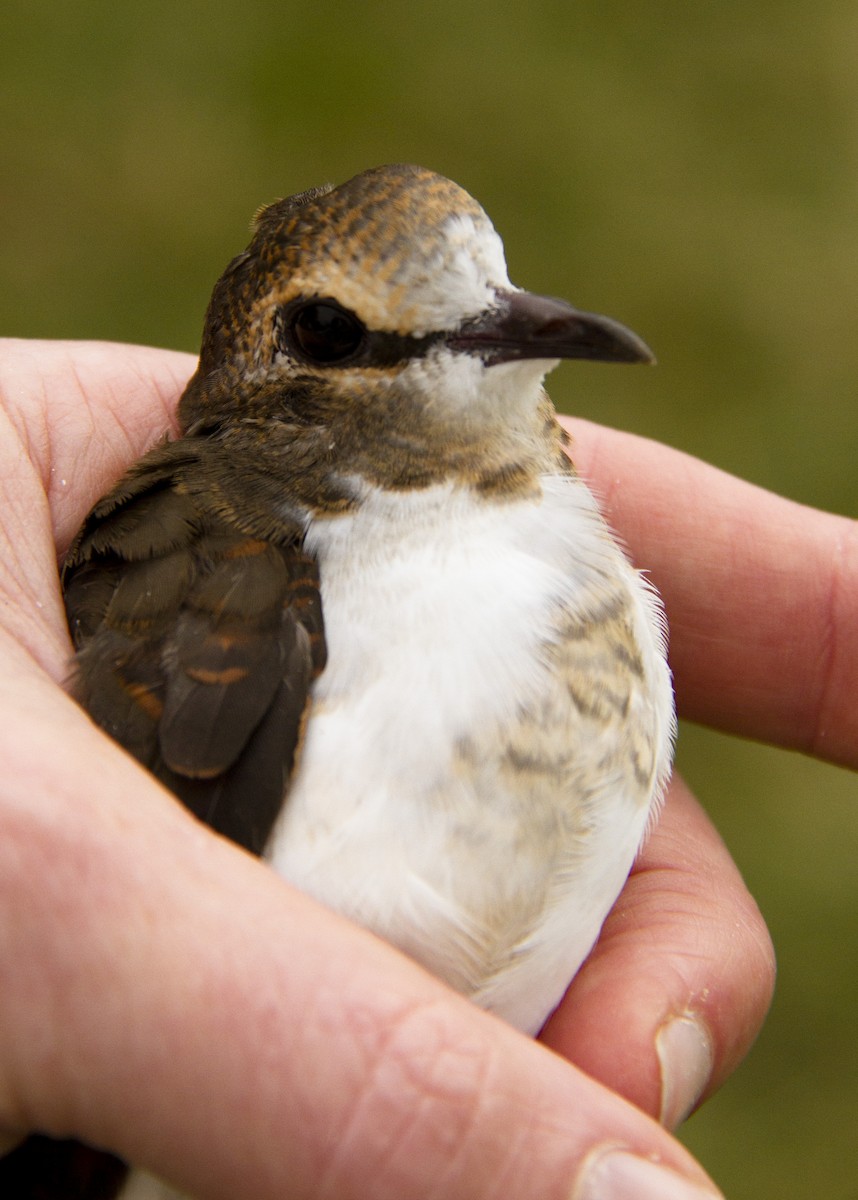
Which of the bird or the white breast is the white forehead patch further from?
the white breast

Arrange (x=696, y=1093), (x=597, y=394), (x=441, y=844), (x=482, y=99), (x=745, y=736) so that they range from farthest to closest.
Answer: (x=482, y=99), (x=597, y=394), (x=745, y=736), (x=696, y=1093), (x=441, y=844)

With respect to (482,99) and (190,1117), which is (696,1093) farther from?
(482,99)

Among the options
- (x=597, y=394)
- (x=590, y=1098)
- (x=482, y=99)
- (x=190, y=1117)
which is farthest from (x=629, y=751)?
(x=482, y=99)

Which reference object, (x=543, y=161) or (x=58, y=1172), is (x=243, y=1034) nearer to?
(x=58, y=1172)

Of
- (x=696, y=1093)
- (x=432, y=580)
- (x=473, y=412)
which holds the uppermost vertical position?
(x=473, y=412)

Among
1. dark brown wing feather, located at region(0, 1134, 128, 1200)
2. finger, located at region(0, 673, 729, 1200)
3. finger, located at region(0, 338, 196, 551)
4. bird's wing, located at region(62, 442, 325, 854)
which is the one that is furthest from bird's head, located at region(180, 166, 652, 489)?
dark brown wing feather, located at region(0, 1134, 128, 1200)

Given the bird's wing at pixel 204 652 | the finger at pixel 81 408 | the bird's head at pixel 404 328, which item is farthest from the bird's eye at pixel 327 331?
the finger at pixel 81 408

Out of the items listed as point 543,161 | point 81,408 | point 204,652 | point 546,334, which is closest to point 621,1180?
A: point 204,652

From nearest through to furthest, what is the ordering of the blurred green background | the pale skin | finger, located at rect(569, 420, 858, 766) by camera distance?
the pale skin, finger, located at rect(569, 420, 858, 766), the blurred green background
